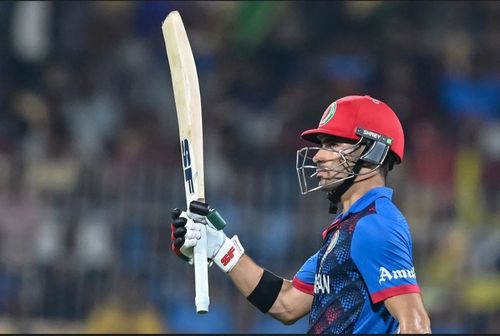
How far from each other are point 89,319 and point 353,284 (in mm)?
4769

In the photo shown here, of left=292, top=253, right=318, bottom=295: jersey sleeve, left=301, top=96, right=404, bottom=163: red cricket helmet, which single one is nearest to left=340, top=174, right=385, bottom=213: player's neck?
left=301, top=96, right=404, bottom=163: red cricket helmet

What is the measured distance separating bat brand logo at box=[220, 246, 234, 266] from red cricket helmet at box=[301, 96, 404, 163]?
0.67m

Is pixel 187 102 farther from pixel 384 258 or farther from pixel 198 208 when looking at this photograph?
pixel 384 258

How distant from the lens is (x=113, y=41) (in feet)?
35.7

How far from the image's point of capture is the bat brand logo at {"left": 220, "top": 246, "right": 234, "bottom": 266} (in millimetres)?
4938

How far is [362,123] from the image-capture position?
15.1ft

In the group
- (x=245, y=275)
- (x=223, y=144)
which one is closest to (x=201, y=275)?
(x=245, y=275)

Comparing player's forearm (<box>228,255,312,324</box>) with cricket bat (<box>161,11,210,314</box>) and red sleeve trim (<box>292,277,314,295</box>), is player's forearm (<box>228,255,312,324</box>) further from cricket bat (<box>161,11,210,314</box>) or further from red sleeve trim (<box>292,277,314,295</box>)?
cricket bat (<box>161,11,210,314</box>)

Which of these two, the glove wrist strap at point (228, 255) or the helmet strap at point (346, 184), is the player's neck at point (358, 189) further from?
the glove wrist strap at point (228, 255)

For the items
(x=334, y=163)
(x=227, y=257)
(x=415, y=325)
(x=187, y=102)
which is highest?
(x=187, y=102)

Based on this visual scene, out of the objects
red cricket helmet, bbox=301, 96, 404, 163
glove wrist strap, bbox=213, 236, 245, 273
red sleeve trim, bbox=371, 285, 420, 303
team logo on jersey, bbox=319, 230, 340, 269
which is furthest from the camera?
glove wrist strap, bbox=213, 236, 245, 273

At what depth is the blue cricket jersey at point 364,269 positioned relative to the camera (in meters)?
4.14

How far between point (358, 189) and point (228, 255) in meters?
0.70

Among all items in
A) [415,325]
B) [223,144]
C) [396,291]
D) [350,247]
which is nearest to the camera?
[415,325]
